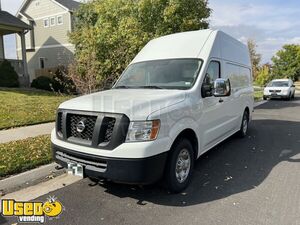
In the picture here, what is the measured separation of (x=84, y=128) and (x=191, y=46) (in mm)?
2693

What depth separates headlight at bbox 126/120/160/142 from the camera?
141 inches

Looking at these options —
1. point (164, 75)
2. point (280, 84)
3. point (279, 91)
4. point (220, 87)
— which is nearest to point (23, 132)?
point (164, 75)

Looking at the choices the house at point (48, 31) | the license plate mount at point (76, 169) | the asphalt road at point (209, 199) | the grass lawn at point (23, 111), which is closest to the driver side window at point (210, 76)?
the asphalt road at point (209, 199)

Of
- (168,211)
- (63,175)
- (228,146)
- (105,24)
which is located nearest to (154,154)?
(168,211)

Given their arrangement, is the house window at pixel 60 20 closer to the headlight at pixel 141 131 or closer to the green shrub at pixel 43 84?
the green shrub at pixel 43 84

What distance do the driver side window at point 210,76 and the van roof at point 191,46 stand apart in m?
0.18

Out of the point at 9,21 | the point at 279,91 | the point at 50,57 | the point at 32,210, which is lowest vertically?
the point at 32,210

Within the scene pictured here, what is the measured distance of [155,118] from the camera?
3.66 meters

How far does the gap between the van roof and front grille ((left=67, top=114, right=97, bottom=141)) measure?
2.21 m

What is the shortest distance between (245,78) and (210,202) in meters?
4.85

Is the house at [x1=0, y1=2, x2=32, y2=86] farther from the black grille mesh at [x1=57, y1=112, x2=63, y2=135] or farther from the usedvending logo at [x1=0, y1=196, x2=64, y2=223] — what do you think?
the usedvending logo at [x1=0, y1=196, x2=64, y2=223]

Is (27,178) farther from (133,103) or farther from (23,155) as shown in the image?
(133,103)

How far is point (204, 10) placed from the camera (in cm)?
1230

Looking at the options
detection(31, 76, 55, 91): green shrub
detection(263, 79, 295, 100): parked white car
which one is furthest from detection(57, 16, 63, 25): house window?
detection(263, 79, 295, 100): parked white car
